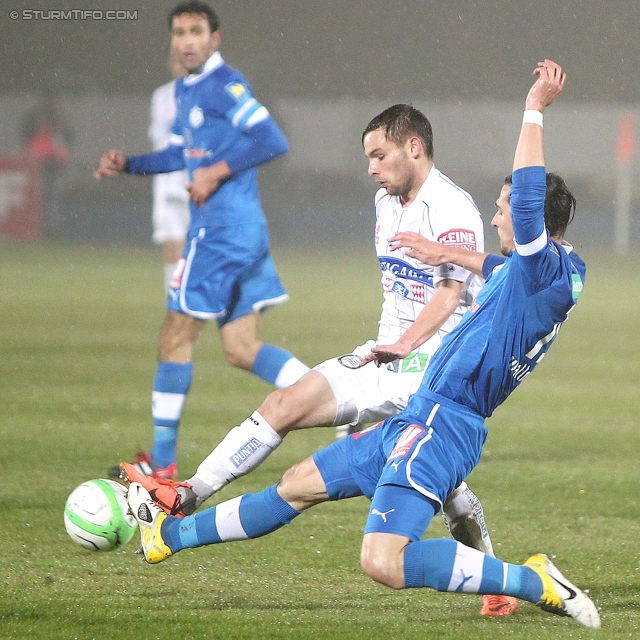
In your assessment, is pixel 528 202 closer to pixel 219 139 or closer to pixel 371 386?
pixel 371 386

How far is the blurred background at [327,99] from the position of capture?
26741 mm

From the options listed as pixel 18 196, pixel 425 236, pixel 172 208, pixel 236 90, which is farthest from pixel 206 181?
pixel 18 196

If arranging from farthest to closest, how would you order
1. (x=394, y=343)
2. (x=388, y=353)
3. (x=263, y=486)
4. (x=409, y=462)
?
(x=263, y=486), (x=394, y=343), (x=388, y=353), (x=409, y=462)

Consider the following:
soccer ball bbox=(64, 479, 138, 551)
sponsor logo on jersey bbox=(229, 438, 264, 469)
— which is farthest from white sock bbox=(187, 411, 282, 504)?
soccer ball bbox=(64, 479, 138, 551)

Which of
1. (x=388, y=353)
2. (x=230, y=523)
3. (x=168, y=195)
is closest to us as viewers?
(x=230, y=523)

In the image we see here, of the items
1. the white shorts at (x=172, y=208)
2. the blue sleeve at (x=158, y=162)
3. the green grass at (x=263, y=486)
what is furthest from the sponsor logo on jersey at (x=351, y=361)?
the white shorts at (x=172, y=208)

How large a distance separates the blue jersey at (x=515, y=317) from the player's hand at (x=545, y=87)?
219 millimetres

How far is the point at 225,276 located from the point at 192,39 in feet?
4.11

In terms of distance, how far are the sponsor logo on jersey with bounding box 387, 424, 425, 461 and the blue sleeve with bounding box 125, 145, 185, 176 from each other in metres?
3.14

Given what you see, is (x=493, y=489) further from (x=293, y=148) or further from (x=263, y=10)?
(x=263, y=10)

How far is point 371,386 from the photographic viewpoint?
457 centimetres

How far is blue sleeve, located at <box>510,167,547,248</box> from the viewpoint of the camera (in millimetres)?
3432

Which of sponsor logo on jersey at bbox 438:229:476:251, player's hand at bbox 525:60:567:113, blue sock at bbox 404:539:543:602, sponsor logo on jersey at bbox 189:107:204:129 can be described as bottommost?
blue sock at bbox 404:539:543:602

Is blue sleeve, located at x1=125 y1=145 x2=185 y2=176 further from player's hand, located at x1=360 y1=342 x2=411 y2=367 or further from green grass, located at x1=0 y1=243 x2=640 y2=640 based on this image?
player's hand, located at x1=360 y1=342 x2=411 y2=367
